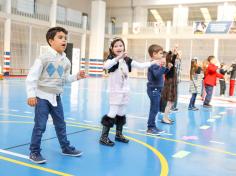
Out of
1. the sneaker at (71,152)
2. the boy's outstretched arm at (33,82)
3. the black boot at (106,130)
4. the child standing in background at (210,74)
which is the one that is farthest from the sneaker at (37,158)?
the child standing in background at (210,74)

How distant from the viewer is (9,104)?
25.4 feet

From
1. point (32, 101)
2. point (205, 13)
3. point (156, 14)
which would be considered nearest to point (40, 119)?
point (32, 101)

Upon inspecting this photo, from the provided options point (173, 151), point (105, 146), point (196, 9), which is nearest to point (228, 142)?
point (173, 151)

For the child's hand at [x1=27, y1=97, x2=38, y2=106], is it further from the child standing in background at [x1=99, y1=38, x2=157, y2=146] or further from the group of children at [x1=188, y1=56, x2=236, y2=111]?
the group of children at [x1=188, y1=56, x2=236, y2=111]

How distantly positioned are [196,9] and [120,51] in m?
26.9

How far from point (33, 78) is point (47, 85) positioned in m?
0.19

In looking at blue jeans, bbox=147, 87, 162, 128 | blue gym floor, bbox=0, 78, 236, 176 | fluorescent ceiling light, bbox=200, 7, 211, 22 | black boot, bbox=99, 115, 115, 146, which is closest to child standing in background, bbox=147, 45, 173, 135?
blue jeans, bbox=147, 87, 162, 128

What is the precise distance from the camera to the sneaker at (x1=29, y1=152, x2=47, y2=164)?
347cm

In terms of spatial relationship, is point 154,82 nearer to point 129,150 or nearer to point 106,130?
point 106,130

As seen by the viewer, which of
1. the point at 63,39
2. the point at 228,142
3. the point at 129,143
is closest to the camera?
the point at 63,39

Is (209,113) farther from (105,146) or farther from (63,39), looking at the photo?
(63,39)

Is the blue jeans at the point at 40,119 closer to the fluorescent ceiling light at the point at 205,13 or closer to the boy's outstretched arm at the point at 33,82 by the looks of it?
the boy's outstretched arm at the point at 33,82

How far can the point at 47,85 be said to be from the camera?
3598 mm

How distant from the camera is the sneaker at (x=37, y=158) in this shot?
3475 mm
